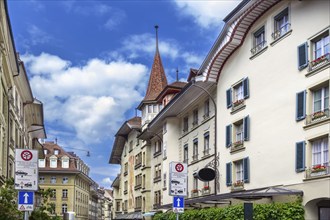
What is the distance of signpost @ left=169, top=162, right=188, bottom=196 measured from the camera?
607 inches

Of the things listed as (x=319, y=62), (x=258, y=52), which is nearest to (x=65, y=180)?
(x=258, y=52)

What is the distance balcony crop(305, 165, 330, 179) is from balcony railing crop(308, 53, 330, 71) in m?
3.96

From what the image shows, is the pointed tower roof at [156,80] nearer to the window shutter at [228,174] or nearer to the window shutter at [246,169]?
the window shutter at [228,174]

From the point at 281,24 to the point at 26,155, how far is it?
16165 millimetres

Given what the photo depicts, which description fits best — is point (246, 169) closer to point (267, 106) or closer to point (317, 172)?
point (267, 106)

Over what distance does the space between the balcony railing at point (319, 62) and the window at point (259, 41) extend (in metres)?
4.34

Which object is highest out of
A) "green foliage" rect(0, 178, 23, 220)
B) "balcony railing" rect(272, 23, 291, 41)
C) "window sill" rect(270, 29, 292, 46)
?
"balcony railing" rect(272, 23, 291, 41)

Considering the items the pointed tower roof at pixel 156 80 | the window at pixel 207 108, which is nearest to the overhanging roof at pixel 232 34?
the window at pixel 207 108

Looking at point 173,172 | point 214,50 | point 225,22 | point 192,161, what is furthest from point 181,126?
point 173,172

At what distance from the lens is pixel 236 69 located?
93.4 ft

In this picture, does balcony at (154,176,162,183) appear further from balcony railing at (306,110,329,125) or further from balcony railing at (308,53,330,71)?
balcony railing at (308,53,330,71)

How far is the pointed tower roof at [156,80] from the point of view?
55.4m

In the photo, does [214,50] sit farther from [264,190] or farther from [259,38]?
[264,190]

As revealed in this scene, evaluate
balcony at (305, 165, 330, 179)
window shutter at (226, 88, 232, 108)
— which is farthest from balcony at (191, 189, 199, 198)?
balcony at (305, 165, 330, 179)
